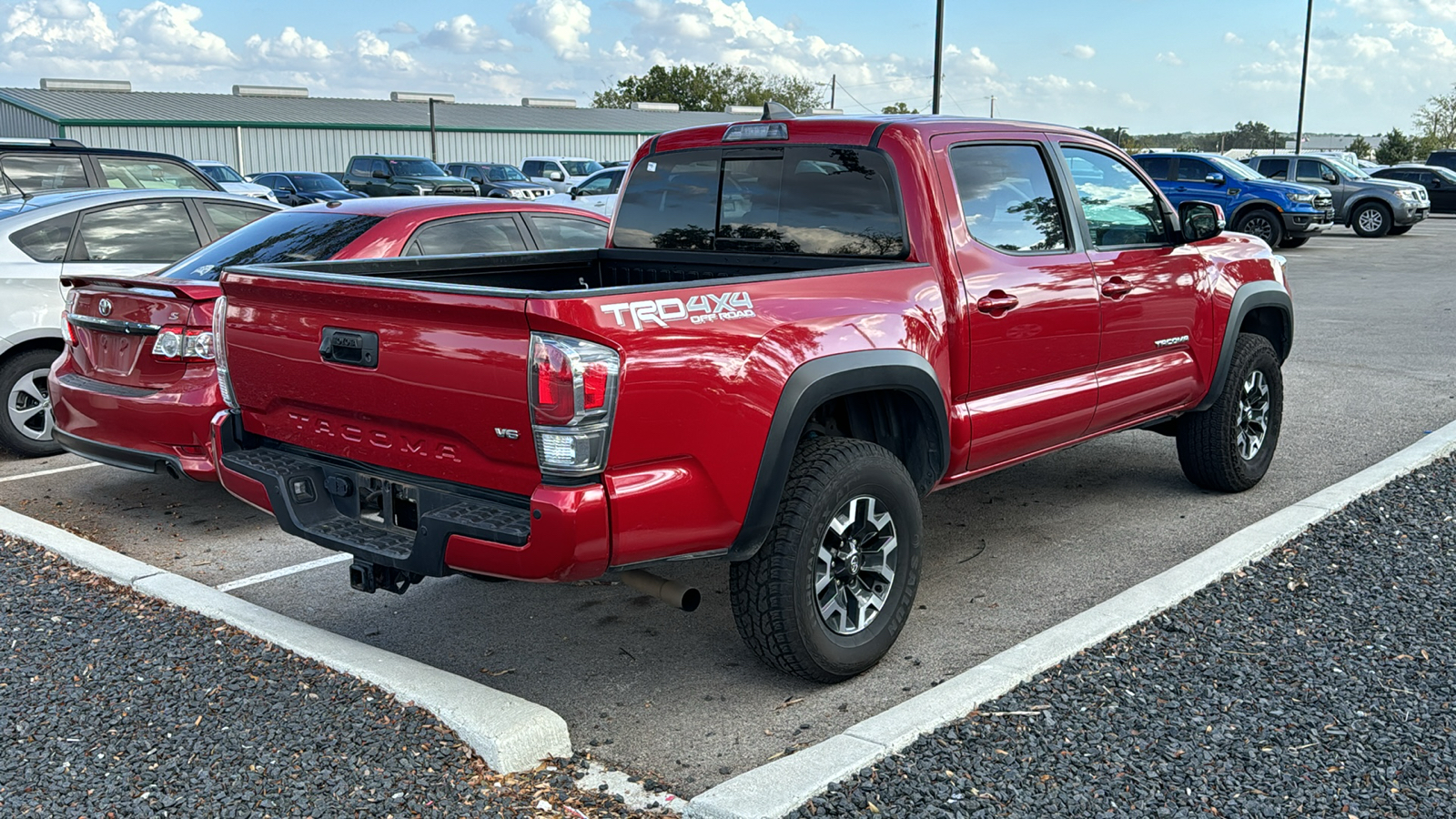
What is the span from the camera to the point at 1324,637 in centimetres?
426

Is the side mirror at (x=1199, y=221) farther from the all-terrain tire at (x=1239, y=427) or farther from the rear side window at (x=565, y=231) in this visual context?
the rear side window at (x=565, y=231)

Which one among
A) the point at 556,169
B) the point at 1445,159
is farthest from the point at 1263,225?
the point at 556,169

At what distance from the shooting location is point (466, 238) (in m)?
6.76

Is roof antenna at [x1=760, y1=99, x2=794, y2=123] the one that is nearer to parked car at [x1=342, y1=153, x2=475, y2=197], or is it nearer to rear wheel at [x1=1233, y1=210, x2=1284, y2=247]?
rear wheel at [x1=1233, y1=210, x2=1284, y2=247]

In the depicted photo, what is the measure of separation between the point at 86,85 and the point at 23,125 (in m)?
5.07

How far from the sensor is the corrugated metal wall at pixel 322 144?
153 ft

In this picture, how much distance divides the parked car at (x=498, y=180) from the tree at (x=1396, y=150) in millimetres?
56315

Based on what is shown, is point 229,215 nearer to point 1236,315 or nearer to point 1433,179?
point 1236,315

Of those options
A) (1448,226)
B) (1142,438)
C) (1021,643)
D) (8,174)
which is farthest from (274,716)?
(1448,226)

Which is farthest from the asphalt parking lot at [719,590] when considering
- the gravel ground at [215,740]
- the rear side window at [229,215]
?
the rear side window at [229,215]

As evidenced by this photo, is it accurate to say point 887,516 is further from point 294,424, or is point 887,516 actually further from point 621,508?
point 294,424

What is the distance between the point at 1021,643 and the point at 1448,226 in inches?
1324

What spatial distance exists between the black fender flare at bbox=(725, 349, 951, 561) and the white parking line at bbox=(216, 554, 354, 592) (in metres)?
2.36

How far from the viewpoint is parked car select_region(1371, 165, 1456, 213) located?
3228cm
